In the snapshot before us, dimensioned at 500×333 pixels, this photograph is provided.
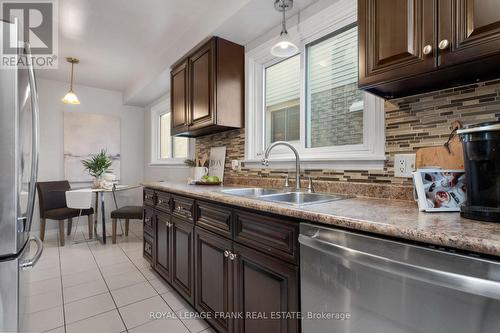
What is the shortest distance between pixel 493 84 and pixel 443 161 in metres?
0.35

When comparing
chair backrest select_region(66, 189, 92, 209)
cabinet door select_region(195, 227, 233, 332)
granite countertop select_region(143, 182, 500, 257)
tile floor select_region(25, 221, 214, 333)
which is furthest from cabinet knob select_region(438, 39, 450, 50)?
chair backrest select_region(66, 189, 92, 209)

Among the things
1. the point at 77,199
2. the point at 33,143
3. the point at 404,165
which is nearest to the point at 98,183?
the point at 77,199

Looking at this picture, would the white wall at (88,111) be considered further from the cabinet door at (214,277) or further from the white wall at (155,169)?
the cabinet door at (214,277)

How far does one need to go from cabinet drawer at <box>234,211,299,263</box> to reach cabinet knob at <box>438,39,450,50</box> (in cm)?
84

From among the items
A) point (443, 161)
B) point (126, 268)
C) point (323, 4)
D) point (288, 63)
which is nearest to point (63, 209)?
point (126, 268)

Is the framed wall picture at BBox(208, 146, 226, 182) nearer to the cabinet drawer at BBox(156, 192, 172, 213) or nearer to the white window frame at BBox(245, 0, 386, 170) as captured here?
the white window frame at BBox(245, 0, 386, 170)

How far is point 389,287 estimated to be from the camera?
2.57 feet

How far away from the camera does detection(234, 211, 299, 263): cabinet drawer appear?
109cm

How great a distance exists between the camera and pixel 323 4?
177 centimetres

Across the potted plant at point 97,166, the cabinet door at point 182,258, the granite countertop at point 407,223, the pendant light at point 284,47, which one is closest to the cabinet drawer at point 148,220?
the cabinet door at point 182,258

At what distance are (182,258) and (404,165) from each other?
158 cm

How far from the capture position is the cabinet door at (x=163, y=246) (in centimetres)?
215

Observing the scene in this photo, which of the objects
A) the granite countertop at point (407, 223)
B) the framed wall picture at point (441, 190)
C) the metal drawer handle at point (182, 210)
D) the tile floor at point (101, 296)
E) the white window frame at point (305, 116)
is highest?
the white window frame at point (305, 116)

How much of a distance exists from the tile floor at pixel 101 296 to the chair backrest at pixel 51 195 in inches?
29.9
